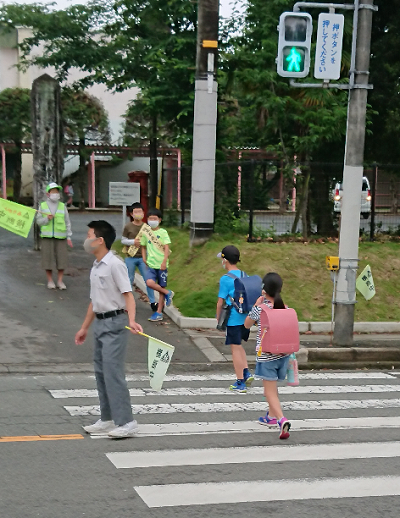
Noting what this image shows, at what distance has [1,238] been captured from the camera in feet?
67.8

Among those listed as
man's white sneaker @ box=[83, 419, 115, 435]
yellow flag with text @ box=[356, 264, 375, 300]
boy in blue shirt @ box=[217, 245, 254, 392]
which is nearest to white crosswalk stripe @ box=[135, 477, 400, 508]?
man's white sneaker @ box=[83, 419, 115, 435]

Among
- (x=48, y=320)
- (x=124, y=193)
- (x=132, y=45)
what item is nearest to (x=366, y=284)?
(x=48, y=320)

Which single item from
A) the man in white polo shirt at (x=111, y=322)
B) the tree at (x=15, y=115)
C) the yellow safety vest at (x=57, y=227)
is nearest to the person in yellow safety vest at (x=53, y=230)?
the yellow safety vest at (x=57, y=227)

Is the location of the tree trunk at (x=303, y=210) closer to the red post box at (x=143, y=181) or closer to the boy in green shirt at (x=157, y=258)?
the boy in green shirt at (x=157, y=258)

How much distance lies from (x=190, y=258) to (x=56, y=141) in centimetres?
448

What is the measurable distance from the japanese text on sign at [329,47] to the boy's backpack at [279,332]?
17.5 feet

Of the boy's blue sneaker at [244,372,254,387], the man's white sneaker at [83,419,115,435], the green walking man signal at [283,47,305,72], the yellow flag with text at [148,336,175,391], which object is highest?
the green walking man signal at [283,47,305,72]

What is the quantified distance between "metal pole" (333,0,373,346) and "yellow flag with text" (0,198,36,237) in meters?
5.61

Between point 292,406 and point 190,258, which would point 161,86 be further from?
point 292,406

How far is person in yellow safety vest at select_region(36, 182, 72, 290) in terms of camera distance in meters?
14.0

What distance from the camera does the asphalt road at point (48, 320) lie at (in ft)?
36.2

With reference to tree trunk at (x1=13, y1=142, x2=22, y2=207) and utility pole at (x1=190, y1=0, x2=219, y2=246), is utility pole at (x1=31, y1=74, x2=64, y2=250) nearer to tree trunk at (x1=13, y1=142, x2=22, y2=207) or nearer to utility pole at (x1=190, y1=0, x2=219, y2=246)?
utility pole at (x1=190, y1=0, x2=219, y2=246)

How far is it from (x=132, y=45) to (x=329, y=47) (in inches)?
388

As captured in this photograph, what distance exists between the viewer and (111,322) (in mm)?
7137
